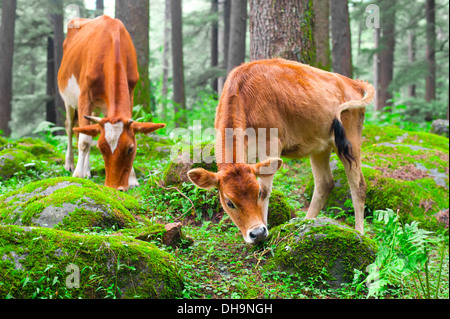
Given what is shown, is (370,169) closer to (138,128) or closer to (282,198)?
(282,198)

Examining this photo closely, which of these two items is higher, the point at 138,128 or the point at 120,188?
the point at 138,128

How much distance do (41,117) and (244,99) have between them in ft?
67.4

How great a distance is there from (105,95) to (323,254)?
4.47 metres

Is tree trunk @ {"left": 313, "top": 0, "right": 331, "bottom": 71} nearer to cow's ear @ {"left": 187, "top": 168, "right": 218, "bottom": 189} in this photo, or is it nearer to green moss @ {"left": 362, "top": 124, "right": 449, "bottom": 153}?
green moss @ {"left": 362, "top": 124, "right": 449, "bottom": 153}

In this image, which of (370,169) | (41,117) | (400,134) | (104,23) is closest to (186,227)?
(370,169)

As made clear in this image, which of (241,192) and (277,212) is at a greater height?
(241,192)

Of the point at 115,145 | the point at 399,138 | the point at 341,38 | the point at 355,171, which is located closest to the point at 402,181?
the point at 355,171

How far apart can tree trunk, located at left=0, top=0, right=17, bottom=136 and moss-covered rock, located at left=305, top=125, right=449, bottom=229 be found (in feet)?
44.6

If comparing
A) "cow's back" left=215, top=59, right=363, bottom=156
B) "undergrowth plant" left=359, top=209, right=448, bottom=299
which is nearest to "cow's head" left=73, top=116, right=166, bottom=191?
"cow's back" left=215, top=59, right=363, bottom=156

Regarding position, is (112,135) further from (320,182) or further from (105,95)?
(320,182)

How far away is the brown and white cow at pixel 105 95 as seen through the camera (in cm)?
637

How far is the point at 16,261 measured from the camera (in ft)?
10.9

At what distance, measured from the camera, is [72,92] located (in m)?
8.03

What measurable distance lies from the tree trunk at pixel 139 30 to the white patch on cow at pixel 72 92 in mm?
2408
